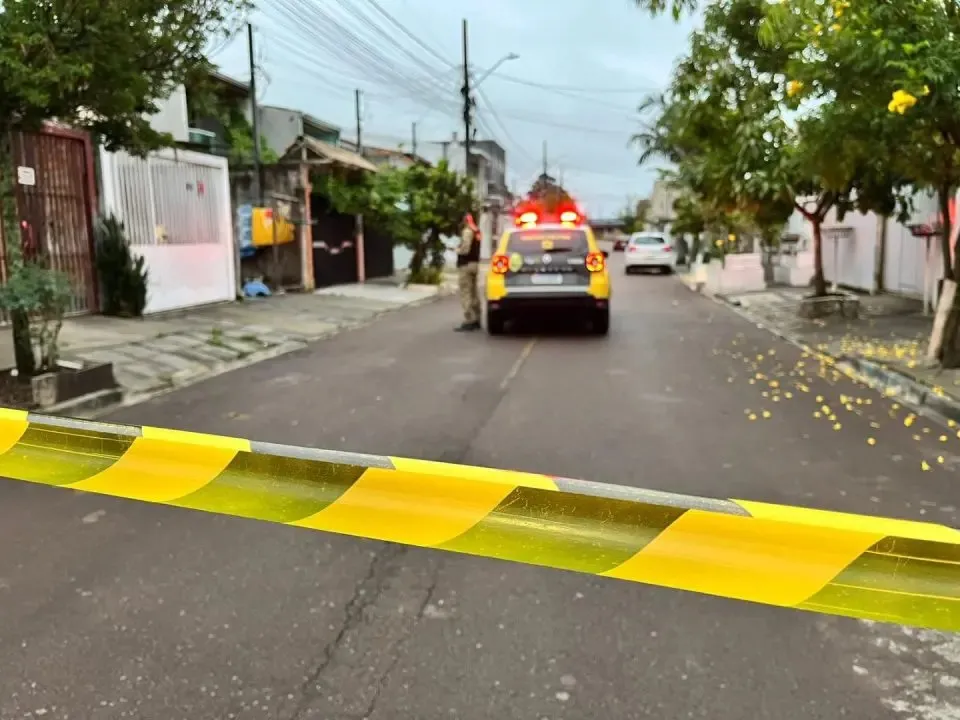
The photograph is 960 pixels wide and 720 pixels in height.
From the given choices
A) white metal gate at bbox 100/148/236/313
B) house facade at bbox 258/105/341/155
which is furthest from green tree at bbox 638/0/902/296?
house facade at bbox 258/105/341/155

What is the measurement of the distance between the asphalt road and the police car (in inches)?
255

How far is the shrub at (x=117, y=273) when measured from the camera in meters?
14.3

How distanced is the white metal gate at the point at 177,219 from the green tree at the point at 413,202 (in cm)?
766

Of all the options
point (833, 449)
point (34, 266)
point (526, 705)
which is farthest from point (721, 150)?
point (526, 705)

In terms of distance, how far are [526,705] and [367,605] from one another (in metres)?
1.01

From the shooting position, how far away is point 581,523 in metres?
2.20

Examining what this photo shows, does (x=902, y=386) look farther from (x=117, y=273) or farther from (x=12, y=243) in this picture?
(x=117, y=273)

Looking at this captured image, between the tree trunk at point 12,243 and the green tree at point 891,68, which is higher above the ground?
the green tree at point 891,68

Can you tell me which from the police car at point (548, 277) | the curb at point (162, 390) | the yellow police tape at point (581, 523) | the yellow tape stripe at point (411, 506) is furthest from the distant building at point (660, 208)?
the yellow tape stripe at point (411, 506)

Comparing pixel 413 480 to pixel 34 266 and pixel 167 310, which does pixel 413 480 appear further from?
pixel 167 310

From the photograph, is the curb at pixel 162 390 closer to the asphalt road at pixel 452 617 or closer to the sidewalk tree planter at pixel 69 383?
the sidewalk tree planter at pixel 69 383

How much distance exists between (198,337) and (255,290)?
7.41 m

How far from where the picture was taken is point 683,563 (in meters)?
2.10

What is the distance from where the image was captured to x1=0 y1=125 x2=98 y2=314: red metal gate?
12.8 meters
